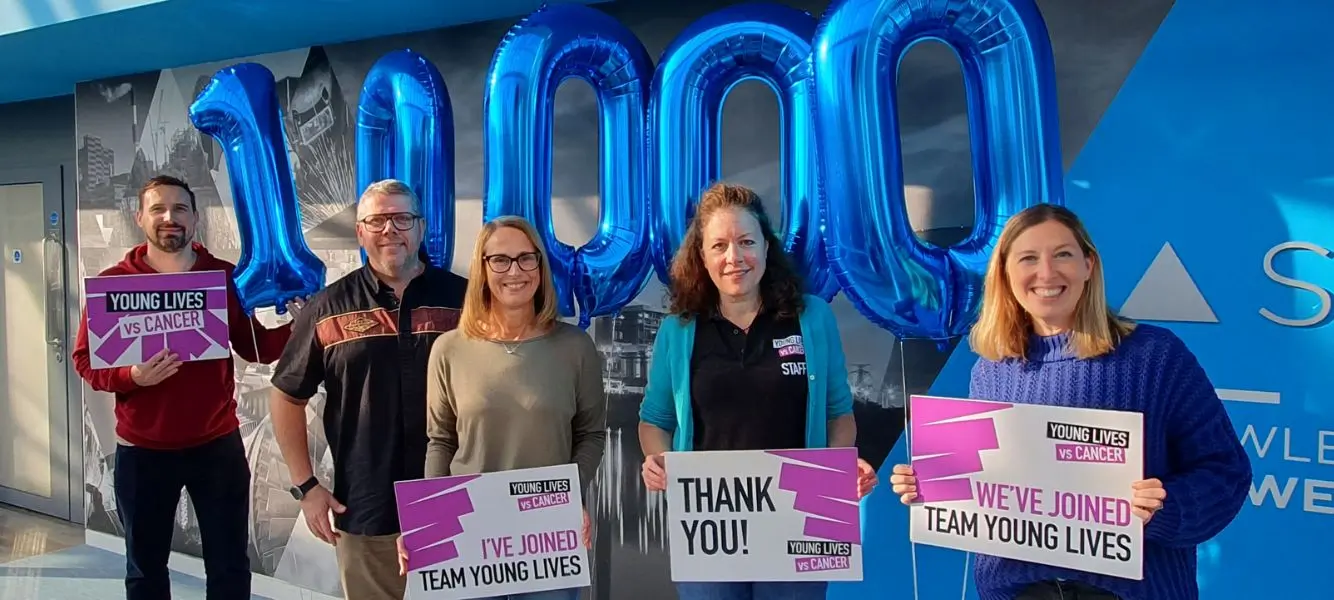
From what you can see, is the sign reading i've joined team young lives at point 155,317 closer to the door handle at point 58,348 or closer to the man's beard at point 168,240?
the man's beard at point 168,240

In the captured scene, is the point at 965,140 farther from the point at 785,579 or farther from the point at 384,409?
the point at 384,409

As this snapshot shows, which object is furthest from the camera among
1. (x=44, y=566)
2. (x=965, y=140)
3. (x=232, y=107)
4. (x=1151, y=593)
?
(x=44, y=566)

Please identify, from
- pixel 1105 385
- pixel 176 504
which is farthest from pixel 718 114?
pixel 176 504

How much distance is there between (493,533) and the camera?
1815mm

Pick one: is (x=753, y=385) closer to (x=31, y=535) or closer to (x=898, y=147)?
(x=898, y=147)

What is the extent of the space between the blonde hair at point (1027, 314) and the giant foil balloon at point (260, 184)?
2074mm

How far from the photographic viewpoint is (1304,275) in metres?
1.97

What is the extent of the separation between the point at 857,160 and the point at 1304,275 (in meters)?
1.12

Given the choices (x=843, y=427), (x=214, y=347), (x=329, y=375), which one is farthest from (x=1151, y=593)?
(x=214, y=347)

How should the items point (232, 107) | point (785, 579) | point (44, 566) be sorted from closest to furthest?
point (785, 579) < point (232, 107) < point (44, 566)

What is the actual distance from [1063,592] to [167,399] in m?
2.38

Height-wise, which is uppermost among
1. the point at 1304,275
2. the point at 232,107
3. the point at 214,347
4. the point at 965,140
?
the point at 232,107

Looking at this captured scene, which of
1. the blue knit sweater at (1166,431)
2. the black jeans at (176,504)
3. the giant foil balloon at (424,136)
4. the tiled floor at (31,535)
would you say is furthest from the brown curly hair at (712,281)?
the tiled floor at (31,535)

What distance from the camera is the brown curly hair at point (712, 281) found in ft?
5.72
